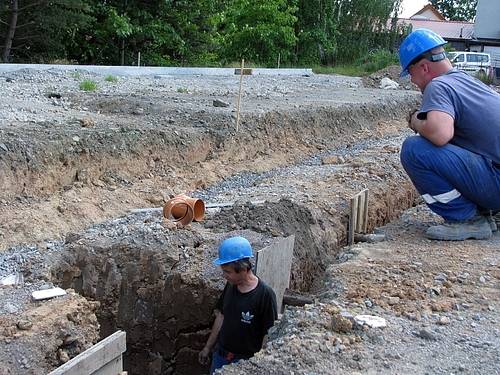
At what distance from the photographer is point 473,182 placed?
5.19m

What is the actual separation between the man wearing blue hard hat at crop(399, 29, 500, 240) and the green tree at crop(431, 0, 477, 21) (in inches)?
2871

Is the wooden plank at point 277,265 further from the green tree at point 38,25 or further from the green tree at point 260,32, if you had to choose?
the green tree at point 260,32

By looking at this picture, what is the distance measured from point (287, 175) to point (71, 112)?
339 centimetres

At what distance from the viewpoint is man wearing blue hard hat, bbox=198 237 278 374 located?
477 cm

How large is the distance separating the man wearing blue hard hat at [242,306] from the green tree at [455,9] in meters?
74.0

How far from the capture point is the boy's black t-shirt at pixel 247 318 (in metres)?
4.77

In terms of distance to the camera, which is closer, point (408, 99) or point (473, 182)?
point (473, 182)

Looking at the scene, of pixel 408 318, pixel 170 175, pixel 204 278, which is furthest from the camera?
pixel 170 175

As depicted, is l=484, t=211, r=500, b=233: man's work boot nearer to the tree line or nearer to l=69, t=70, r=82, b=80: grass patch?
l=69, t=70, r=82, b=80: grass patch

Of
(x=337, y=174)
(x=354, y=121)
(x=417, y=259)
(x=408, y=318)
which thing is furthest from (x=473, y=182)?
(x=354, y=121)

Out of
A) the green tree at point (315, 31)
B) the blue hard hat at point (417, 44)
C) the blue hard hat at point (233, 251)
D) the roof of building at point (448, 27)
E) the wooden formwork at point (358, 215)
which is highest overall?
the roof of building at point (448, 27)

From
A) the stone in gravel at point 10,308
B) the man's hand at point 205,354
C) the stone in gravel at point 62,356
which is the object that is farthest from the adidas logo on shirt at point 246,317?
the stone in gravel at point 10,308

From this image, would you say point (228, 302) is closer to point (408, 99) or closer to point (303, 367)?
point (303, 367)

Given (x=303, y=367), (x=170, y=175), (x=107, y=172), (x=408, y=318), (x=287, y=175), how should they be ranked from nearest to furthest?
(x=303, y=367) → (x=408, y=318) → (x=107, y=172) → (x=170, y=175) → (x=287, y=175)
